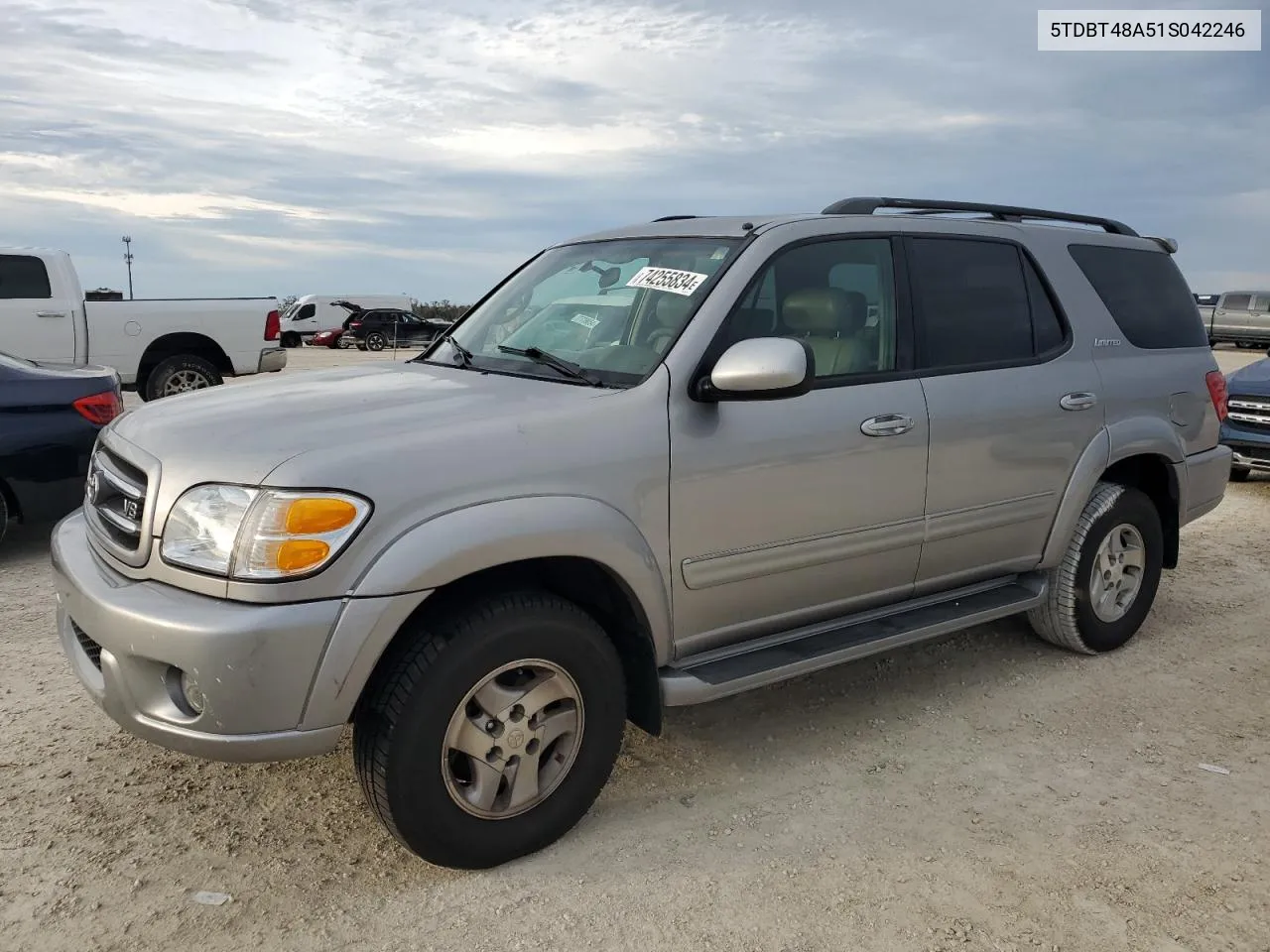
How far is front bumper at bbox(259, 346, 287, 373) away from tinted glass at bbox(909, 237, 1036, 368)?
1016cm

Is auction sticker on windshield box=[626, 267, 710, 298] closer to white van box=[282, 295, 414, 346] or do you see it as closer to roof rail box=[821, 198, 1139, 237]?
roof rail box=[821, 198, 1139, 237]

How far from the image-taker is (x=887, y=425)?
3617 mm

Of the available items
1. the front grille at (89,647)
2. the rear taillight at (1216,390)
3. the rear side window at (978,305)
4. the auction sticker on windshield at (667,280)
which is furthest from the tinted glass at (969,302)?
the front grille at (89,647)

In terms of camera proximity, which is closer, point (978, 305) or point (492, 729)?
point (492, 729)

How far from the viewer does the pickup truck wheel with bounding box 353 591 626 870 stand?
270 centimetres

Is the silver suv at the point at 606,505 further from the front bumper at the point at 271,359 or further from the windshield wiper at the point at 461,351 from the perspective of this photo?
the front bumper at the point at 271,359

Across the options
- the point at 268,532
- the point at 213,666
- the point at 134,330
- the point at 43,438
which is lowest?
the point at 213,666

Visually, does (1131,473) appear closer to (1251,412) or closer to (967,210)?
(967,210)

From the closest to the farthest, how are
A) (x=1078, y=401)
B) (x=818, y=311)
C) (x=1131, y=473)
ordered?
(x=818, y=311) < (x=1078, y=401) < (x=1131, y=473)

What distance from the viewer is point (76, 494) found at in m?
5.98

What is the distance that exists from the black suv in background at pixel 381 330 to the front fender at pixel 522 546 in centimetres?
2948

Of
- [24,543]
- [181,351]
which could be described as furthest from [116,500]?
[181,351]

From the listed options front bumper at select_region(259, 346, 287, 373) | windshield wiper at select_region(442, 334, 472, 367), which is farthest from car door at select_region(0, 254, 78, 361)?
windshield wiper at select_region(442, 334, 472, 367)

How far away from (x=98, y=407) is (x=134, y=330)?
243 inches
